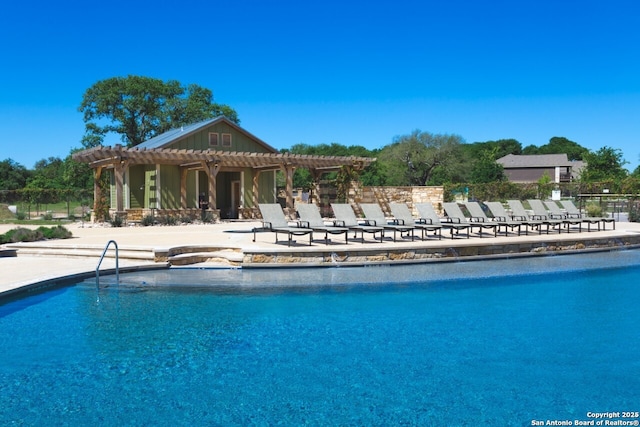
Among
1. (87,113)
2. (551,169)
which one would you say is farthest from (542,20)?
(551,169)

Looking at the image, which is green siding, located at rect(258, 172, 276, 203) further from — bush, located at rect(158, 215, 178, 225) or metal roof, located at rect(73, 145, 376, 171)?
bush, located at rect(158, 215, 178, 225)

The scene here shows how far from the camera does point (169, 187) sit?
23281 millimetres

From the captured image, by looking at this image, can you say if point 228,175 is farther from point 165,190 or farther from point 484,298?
point 484,298

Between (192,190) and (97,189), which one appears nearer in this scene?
(97,189)

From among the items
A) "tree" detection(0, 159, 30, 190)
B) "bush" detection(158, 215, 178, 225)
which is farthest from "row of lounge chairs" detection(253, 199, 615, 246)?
"tree" detection(0, 159, 30, 190)

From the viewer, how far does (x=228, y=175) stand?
26.1 meters

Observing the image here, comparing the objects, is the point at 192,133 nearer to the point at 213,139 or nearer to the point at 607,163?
the point at 213,139

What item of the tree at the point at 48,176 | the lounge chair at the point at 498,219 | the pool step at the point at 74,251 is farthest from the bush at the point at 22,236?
the tree at the point at 48,176

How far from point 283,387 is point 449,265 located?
6624mm

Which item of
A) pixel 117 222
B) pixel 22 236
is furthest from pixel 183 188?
pixel 22 236

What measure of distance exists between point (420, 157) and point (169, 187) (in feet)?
122

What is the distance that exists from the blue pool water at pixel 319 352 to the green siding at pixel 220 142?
52.4 ft

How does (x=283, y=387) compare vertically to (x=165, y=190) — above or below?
below

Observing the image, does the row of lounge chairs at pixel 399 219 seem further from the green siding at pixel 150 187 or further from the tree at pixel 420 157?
the tree at pixel 420 157
